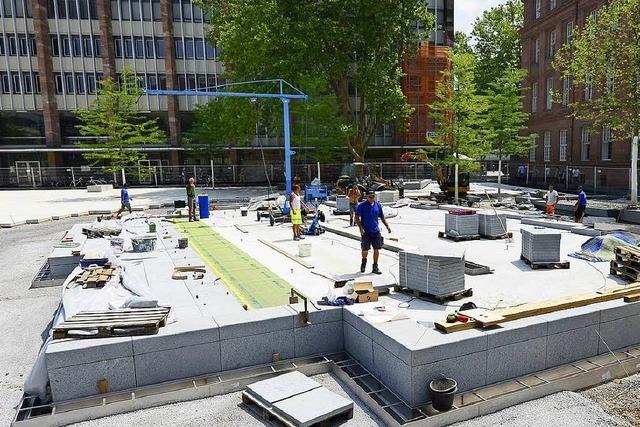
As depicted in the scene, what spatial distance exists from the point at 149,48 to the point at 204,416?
55.5 meters

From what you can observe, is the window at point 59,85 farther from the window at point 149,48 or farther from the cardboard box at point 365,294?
the cardboard box at point 365,294

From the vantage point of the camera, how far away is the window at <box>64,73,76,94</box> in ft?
172

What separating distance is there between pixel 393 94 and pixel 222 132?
18.2 meters

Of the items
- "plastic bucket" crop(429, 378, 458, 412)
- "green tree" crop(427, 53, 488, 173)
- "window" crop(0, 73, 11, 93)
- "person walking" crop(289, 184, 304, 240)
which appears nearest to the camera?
"plastic bucket" crop(429, 378, 458, 412)

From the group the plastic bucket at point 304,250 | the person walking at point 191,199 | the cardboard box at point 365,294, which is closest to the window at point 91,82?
the person walking at point 191,199

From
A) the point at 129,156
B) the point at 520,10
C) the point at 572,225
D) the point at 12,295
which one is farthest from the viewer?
the point at 520,10

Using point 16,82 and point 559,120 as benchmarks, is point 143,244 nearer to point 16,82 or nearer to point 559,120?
point 559,120

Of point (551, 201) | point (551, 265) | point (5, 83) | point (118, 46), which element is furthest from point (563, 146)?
point (5, 83)

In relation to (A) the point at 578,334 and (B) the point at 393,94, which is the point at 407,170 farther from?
(A) the point at 578,334

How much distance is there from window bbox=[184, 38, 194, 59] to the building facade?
39028mm

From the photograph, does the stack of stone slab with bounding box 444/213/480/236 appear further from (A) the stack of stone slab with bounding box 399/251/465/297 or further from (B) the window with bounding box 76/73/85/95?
(B) the window with bounding box 76/73/85/95

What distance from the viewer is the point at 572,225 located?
17.0 m

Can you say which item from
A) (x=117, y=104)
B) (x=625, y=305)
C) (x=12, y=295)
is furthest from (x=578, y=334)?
(x=117, y=104)

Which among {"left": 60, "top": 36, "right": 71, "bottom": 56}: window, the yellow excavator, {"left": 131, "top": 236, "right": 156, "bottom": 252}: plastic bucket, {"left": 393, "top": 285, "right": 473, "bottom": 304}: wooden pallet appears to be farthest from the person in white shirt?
{"left": 60, "top": 36, "right": 71, "bottom": 56}: window
